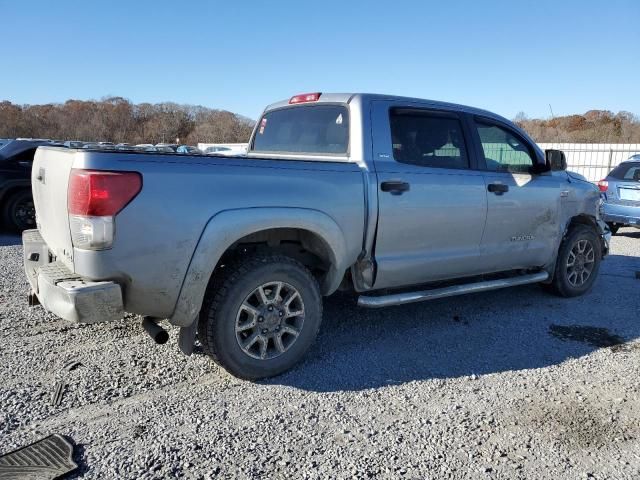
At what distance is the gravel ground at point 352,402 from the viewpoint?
268 centimetres

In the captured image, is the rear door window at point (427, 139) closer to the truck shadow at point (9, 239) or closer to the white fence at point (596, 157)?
the truck shadow at point (9, 239)

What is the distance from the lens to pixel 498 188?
4.70m

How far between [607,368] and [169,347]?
3364mm

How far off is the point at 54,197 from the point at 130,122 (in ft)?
202

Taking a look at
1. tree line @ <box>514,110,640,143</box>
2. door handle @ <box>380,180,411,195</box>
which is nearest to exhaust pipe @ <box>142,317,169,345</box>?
door handle @ <box>380,180,411,195</box>

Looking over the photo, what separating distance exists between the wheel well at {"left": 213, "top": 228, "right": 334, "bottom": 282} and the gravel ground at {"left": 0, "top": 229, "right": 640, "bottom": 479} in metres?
0.72

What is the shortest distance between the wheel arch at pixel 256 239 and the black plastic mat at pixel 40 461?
90cm

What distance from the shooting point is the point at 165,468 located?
8.41 feet

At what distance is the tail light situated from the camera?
9.18 feet

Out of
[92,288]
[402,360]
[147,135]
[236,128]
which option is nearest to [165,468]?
[92,288]

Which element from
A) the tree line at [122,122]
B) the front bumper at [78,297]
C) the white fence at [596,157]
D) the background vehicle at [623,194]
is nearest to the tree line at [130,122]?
the tree line at [122,122]

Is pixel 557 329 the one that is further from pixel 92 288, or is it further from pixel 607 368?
pixel 92 288

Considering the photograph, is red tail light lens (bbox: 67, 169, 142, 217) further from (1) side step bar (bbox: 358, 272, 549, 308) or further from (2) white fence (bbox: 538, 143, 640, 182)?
(2) white fence (bbox: 538, 143, 640, 182)

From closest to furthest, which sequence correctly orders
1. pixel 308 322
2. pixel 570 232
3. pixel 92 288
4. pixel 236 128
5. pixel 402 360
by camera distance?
pixel 92 288
pixel 308 322
pixel 402 360
pixel 570 232
pixel 236 128
